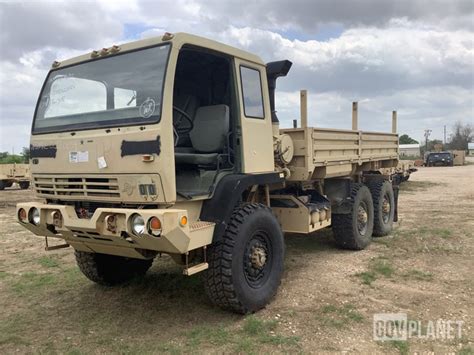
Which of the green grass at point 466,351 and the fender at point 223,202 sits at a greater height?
the fender at point 223,202

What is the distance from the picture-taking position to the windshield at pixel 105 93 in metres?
4.11

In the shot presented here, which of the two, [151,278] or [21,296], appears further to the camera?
[151,278]

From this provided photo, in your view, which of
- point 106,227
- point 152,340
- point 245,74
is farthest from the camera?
point 245,74

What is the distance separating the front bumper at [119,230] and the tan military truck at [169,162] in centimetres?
1

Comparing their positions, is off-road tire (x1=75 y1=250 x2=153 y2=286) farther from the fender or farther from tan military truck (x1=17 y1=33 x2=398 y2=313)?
the fender

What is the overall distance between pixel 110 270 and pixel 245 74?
280 centimetres

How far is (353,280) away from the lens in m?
5.85

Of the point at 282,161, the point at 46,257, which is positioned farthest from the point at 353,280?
the point at 46,257

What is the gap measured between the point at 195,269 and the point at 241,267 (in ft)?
1.89

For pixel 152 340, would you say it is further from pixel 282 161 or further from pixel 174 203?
pixel 282 161

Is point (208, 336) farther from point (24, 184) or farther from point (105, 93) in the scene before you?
point (24, 184)

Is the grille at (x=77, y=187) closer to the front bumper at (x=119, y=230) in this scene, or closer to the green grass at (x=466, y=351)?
the front bumper at (x=119, y=230)

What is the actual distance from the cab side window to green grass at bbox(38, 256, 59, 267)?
153 inches

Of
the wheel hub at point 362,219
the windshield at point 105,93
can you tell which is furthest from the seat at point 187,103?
the wheel hub at point 362,219
